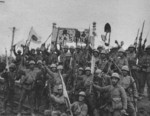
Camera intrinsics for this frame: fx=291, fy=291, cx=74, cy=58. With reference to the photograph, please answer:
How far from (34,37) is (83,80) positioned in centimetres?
536

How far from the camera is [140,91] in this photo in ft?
45.0

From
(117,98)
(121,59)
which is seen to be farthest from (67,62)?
(117,98)

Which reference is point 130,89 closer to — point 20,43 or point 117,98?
point 117,98

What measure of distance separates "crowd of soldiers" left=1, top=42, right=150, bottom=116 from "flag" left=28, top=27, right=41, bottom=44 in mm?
562

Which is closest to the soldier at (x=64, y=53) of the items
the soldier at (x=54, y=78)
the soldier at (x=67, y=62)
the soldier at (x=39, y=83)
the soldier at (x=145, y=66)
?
the soldier at (x=67, y=62)

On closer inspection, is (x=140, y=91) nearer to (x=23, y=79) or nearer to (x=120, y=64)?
(x=120, y=64)

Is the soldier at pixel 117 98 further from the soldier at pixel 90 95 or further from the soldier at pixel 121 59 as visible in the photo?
the soldier at pixel 121 59

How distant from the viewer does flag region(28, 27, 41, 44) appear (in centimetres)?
1574

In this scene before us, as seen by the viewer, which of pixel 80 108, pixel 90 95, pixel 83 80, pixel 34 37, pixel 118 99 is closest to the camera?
pixel 118 99

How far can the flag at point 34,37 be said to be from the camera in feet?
51.6

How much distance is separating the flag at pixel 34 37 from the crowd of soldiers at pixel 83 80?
562 mm

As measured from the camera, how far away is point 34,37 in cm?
1588

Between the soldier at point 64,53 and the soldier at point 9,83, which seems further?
the soldier at point 64,53

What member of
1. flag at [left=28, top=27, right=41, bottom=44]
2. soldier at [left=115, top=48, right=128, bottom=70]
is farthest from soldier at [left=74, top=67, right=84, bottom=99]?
flag at [left=28, top=27, right=41, bottom=44]
